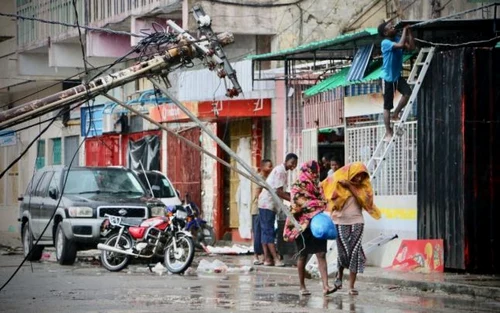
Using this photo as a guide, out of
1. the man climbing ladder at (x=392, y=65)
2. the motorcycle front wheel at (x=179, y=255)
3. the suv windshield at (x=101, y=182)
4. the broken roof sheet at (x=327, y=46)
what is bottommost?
the motorcycle front wheel at (x=179, y=255)

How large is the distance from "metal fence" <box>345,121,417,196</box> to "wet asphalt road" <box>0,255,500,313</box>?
7.28ft

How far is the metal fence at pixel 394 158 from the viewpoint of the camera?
20438mm

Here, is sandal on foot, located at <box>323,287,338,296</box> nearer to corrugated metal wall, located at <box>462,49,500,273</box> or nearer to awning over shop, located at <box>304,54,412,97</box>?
corrugated metal wall, located at <box>462,49,500,273</box>

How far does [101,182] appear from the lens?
83.1 feet

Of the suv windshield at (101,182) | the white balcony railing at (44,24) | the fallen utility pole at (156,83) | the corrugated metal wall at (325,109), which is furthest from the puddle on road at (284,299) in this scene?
the white balcony railing at (44,24)

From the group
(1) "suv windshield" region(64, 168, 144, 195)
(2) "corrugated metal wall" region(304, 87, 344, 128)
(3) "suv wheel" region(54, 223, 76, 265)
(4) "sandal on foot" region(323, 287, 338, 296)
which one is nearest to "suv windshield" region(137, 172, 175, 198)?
(1) "suv windshield" region(64, 168, 144, 195)

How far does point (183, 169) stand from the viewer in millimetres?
33812

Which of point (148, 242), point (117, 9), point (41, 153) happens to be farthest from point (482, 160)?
point (41, 153)

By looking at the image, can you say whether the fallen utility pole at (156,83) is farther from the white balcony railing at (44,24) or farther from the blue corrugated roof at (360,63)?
the white balcony railing at (44,24)

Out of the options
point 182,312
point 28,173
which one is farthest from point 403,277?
point 28,173

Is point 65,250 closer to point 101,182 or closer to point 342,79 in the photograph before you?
point 101,182

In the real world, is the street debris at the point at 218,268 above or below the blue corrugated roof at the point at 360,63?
below

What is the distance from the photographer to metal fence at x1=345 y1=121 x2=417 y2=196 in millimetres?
20438

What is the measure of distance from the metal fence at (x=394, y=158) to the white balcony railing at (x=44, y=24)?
1496 centimetres
